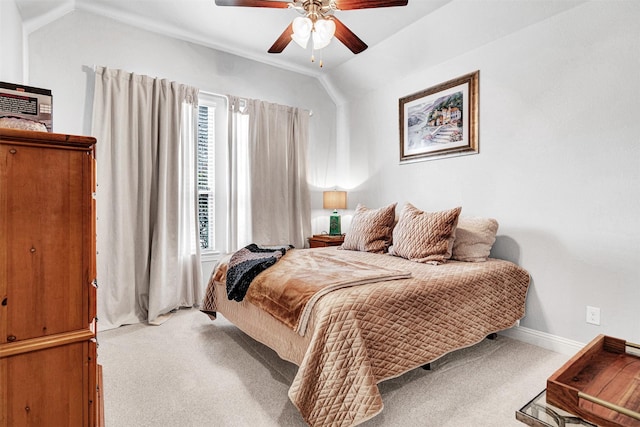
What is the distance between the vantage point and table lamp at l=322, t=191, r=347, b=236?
4.29 m

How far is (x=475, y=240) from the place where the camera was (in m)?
2.77

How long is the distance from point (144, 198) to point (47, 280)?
2.21m

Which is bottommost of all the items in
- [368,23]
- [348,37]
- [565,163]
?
[565,163]

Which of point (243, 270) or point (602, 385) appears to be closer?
point (602, 385)

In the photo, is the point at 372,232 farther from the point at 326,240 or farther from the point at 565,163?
the point at 565,163

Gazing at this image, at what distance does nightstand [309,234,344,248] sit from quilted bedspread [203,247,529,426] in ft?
5.42

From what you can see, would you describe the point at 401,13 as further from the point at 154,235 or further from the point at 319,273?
the point at 154,235

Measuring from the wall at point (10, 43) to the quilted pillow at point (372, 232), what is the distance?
280cm

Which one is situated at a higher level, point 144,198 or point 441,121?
point 441,121

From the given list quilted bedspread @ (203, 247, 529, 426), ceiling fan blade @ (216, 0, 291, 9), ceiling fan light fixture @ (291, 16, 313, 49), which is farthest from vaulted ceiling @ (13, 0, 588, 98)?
quilted bedspread @ (203, 247, 529, 426)

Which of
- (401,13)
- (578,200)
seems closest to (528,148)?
(578,200)

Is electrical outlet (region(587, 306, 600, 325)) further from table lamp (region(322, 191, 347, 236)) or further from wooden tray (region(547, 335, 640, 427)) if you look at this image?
table lamp (region(322, 191, 347, 236))

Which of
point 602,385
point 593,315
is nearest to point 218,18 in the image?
point 602,385

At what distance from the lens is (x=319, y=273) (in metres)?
2.07
